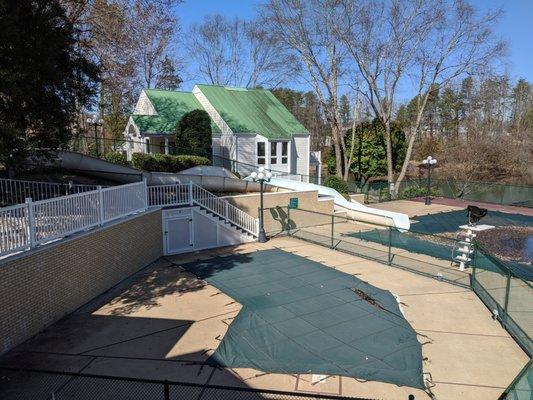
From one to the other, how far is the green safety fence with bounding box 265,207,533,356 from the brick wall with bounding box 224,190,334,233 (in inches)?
2.0

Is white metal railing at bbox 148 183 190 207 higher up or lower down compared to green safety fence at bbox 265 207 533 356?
higher up

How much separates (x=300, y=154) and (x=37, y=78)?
75.2 ft

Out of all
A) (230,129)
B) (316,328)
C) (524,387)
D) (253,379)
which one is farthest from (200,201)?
(524,387)

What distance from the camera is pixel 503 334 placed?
9516 millimetres

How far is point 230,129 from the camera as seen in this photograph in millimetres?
28062

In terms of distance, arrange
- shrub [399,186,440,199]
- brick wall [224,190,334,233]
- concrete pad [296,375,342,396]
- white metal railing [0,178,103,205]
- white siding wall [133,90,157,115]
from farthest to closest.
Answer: shrub [399,186,440,199], white siding wall [133,90,157,115], brick wall [224,190,334,233], white metal railing [0,178,103,205], concrete pad [296,375,342,396]

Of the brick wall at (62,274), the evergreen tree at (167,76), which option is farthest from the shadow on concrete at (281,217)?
the evergreen tree at (167,76)

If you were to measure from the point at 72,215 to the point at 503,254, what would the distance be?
16820mm

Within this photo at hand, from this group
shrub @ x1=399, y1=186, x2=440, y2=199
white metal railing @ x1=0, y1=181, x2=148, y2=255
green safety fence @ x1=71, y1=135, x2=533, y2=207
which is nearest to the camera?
white metal railing @ x1=0, y1=181, x2=148, y2=255

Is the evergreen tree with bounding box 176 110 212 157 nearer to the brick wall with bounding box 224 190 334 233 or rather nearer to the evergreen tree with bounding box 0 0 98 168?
the brick wall with bounding box 224 190 334 233

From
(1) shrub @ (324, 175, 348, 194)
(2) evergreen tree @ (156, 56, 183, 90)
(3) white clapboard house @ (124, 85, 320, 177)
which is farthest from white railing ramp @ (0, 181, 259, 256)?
(2) evergreen tree @ (156, 56, 183, 90)

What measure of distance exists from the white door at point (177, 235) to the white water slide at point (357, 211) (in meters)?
7.99

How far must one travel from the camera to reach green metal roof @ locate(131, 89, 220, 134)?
1060 inches

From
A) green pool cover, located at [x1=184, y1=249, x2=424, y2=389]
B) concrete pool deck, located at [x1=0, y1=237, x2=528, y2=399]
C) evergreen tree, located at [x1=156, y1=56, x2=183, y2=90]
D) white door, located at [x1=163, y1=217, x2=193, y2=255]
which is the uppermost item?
evergreen tree, located at [x1=156, y1=56, x2=183, y2=90]
